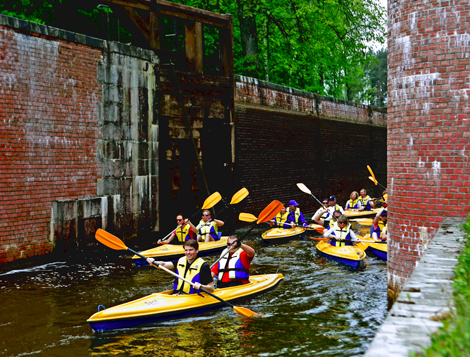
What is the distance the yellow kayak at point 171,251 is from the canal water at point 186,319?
0.33 m

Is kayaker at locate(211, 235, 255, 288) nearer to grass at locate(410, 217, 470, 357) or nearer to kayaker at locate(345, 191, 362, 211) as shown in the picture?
grass at locate(410, 217, 470, 357)

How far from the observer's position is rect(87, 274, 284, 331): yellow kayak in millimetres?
7246

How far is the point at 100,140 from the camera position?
41.2 ft

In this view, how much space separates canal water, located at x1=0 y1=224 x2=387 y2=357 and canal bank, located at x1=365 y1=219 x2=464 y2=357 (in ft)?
8.20

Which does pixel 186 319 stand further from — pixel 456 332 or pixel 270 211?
pixel 456 332

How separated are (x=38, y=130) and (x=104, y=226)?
287cm

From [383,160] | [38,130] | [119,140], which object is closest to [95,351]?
[38,130]

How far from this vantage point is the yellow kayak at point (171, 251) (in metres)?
11.9

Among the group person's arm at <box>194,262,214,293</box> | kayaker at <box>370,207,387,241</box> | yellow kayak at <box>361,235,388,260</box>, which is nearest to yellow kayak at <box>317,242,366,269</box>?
yellow kayak at <box>361,235,388,260</box>

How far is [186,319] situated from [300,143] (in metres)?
14.0

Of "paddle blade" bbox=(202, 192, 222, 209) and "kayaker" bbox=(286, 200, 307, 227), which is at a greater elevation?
"paddle blade" bbox=(202, 192, 222, 209)

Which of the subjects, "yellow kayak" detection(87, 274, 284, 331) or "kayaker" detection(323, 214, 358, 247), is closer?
"yellow kayak" detection(87, 274, 284, 331)

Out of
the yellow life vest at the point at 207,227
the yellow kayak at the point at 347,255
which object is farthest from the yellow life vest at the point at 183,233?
the yellow kayak at the point at 347,255

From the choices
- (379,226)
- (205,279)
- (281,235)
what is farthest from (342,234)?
(205,279)
